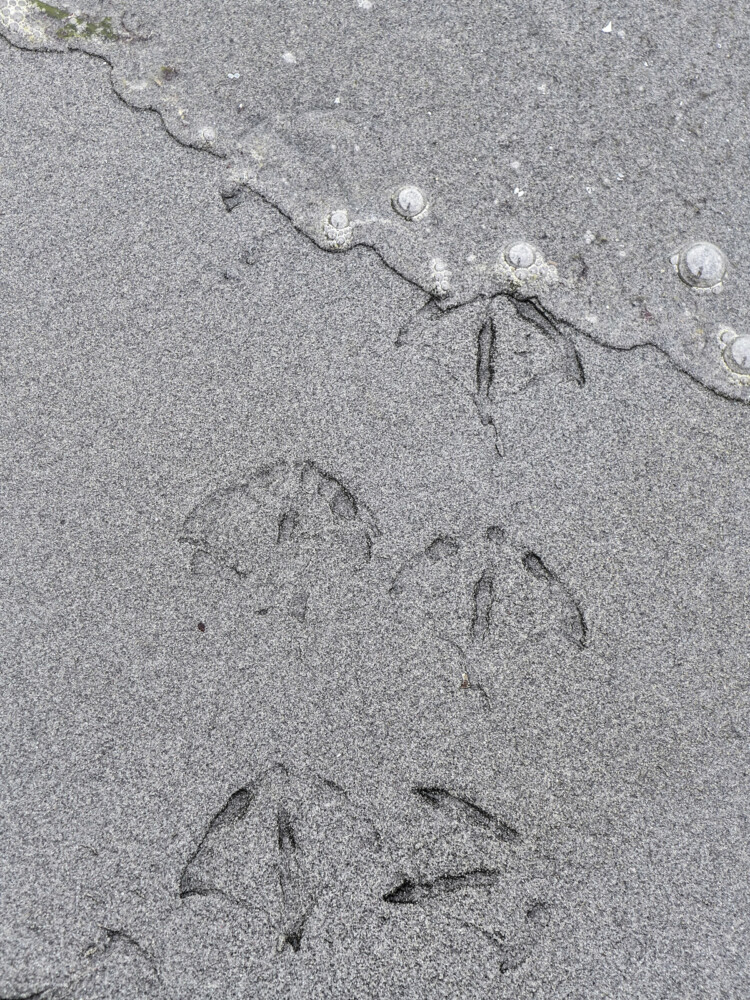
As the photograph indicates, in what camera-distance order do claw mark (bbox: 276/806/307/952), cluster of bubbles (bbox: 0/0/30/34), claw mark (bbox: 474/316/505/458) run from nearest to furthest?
claw mark (bbox: 276/806/307/952) → claw mark (bbox: 474/316/505/458) → cluster of bubbles (bbox: 0/0/30/34)

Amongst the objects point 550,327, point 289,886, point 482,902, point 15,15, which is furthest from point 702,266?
point 15,15

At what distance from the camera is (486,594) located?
142cm

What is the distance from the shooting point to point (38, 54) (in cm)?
172

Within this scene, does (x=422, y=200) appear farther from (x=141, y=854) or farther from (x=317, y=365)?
(x=141, y=854)

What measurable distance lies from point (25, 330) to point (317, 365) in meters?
0.61

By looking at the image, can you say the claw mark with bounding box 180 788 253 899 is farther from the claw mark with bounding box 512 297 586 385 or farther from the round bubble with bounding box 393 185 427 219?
the round bubble with bounding box 393 185 427 219

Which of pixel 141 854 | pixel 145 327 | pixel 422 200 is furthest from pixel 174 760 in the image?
pixel 422 200

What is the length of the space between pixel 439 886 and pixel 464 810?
130 millimetres

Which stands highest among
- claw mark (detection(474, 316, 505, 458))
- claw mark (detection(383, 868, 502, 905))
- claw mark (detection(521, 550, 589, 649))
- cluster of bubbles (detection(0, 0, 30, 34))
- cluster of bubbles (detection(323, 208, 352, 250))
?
cluster of bubbles (detection(0, 0, 30, 34))

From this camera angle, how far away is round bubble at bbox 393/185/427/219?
5.25ft

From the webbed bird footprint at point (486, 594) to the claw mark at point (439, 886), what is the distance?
38 centimetres

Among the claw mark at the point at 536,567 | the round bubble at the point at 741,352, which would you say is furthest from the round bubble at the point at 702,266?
the claw mark at the point at 536,567

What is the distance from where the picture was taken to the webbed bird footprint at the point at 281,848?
4.23 ft

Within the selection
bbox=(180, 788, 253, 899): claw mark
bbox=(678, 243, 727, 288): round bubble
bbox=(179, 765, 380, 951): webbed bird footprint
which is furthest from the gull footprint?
bbox=(678, 243, 727, 288): round bubble
